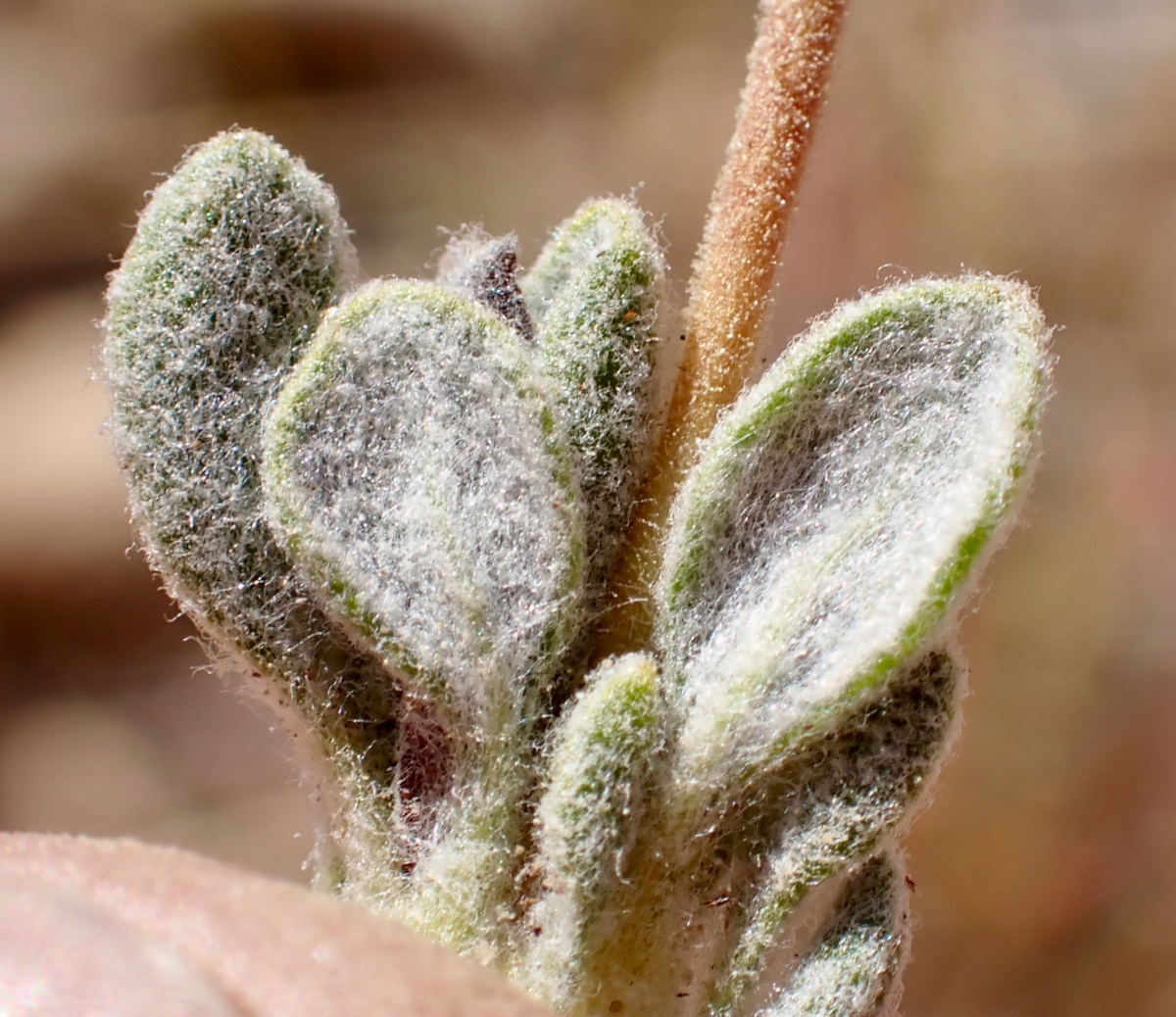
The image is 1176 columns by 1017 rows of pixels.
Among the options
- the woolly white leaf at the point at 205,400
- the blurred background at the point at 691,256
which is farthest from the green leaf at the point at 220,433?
the blurred background at the point at 691,256

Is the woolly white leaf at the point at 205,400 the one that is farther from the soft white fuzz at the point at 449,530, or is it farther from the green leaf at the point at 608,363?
the green leaf at the point at 608,363

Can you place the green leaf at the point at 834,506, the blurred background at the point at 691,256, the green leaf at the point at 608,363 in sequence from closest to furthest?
the green leaf at the point at 834,506
the green leaf at the point at 608,363
the blurred background at the point at 691,256

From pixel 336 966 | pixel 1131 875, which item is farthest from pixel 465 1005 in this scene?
pixel 1131 875

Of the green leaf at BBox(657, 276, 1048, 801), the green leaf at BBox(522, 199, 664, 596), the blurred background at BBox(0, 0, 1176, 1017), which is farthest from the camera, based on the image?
the blurred background at BBox(0, 0, 1176, 1017)

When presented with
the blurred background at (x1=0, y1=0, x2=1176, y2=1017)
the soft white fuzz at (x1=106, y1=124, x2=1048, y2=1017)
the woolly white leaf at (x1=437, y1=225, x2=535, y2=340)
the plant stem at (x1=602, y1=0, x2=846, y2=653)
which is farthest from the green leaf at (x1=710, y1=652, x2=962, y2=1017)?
the blurred background at (x1=0, y1=0, x2=1176, y2=1017)

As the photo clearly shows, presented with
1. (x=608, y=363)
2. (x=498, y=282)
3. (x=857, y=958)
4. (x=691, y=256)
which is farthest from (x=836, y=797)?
(x=691, y=256)

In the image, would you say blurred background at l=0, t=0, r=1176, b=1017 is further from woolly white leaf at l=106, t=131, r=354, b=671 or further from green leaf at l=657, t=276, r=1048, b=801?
green leaf at l=657, t=276, r=1048, b=801

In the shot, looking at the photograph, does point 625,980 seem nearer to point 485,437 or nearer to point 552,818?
point 552,818

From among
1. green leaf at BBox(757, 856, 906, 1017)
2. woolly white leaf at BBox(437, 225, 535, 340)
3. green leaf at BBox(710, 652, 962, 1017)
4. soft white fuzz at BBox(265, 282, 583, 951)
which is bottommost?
green leaf at BBox(757, 856, 906, 1017)

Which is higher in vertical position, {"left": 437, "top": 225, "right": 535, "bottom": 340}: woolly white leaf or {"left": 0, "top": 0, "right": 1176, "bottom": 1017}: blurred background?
{"left": 0, "top": 0, "right": 1176, "bottom": 1017}: blurred background
